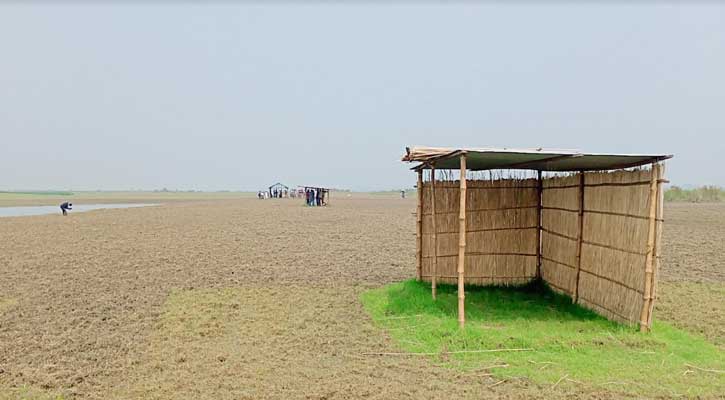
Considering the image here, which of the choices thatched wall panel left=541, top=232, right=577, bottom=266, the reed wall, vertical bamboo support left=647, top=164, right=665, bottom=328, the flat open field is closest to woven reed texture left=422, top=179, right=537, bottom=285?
the reed wall

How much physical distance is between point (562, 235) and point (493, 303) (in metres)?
1.49

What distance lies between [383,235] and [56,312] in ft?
33.1

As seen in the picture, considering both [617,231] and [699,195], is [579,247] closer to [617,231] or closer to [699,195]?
[617,231]

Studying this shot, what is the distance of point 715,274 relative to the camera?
8.23m

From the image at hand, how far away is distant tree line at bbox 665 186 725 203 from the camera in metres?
35.8

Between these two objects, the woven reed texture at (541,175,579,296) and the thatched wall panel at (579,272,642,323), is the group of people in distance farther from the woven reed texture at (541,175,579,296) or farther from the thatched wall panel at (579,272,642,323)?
the thatched wall panel at (579,272,642,323)

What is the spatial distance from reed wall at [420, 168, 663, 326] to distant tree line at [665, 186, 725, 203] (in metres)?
36.1

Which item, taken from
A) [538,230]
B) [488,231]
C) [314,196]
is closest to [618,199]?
[538,230]

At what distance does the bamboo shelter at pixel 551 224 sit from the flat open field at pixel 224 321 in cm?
98

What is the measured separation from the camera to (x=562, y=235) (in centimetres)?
669

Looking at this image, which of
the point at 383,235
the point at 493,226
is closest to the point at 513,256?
the point at 493,226

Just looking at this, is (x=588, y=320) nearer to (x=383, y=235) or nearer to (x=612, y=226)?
(x=612, y=226)

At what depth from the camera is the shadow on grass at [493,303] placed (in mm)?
5695

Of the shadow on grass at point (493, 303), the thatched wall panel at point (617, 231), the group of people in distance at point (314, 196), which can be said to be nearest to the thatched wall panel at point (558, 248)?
the thatched wall panel at point (617, 231)
